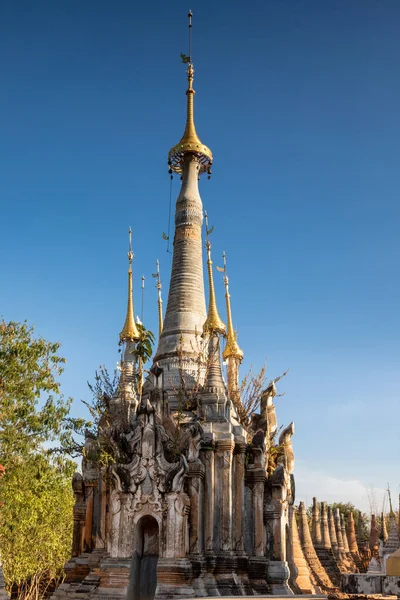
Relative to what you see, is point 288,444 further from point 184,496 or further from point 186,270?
point 186,270

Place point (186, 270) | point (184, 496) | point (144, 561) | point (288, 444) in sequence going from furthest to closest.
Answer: point (186, 270) → point (288, 444) → point (144, 561) → point (184, 496)

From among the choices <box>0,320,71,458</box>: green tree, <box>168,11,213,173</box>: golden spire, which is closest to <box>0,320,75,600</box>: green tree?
<box>0,320,71,458</box>: green tree

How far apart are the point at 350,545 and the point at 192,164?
31763 mm

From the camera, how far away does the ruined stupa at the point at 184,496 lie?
18.1 meters

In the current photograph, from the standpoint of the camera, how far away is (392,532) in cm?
2408

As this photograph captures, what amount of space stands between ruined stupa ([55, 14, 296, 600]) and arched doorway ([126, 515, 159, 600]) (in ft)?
0.09

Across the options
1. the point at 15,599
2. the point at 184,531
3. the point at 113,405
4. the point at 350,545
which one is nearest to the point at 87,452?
the point at 113,405

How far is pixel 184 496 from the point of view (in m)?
18.2

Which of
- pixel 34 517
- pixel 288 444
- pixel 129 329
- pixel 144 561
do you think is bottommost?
pixel 144 561

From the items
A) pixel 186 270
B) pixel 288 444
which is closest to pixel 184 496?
pixel 288 444

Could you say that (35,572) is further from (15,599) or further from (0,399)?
(0,399)

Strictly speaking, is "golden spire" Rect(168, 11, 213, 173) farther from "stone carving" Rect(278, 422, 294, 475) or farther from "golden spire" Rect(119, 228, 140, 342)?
"stone carving" Rect(278, 422, 294, 475)

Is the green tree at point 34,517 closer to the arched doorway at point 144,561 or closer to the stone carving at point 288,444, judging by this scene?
the arched doorway at point 144,561

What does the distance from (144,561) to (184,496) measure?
2.81m
